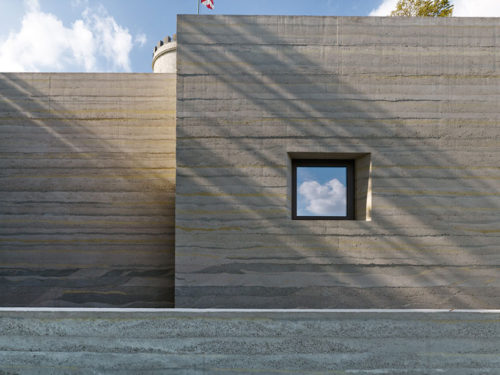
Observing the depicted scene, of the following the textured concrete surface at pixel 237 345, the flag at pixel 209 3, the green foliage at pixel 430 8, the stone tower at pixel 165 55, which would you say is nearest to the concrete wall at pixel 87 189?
the textured concrete surface at pixel 237 345

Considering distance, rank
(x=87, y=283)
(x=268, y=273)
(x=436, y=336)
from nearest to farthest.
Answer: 1. (x=436, y=336)
2. (x=268, y=273)
3. (x=87, y=283)

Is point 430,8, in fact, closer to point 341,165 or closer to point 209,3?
point 209,3

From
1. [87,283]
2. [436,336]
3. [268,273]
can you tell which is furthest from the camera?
[87,283]

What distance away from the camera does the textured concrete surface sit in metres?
1.55

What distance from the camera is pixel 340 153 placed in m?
2.98

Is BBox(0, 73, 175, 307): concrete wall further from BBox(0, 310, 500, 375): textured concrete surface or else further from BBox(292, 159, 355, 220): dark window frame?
BBox(0, 310, 500, 375): textured concrete surface

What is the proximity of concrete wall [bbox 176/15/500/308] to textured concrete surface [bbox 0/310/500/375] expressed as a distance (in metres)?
1.34

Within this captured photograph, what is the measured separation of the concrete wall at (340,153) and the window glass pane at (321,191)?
0.69 feet

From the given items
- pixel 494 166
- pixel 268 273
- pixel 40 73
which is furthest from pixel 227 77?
pixel 494 166

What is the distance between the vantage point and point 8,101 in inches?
143

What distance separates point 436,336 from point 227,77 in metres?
2.37

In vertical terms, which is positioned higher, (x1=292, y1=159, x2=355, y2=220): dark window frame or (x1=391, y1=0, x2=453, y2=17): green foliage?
(x1=391, y1=0, x2=453, y2=17): green foliage

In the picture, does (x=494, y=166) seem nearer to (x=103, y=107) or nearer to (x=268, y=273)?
(x=268, y=273)

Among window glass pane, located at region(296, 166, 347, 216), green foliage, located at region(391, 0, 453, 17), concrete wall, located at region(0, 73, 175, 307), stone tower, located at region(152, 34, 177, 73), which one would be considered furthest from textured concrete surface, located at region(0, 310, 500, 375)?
stone tower, located at region(152, 34, 177, 73)
